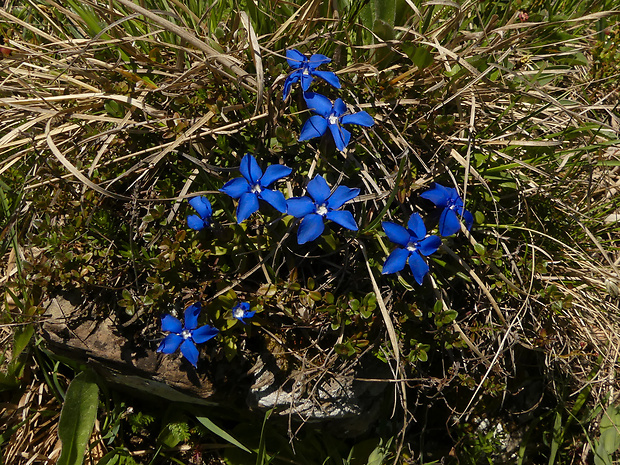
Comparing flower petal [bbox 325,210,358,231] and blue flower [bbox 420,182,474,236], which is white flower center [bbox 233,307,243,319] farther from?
blue flower [bbox 420,182,474,236]

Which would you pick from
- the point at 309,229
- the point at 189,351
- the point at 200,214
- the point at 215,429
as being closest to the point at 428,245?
the point at 309,229

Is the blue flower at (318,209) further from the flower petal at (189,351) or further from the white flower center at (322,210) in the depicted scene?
the flower petal at (189,351)

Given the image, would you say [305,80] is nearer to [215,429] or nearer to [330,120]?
[330,120]

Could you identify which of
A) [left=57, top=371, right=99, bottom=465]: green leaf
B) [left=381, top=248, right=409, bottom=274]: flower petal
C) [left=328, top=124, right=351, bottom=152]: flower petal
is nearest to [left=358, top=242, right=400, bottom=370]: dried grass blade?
[left=381, top=248, right=409, bottom=274]: flower petal

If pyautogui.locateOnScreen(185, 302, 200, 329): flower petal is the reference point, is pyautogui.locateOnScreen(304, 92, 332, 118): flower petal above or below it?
above

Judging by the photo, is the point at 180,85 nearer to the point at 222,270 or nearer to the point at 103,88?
the point at 103,88

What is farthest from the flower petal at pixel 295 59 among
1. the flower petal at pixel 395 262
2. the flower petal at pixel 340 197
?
the flower petal at pixel 395 262
